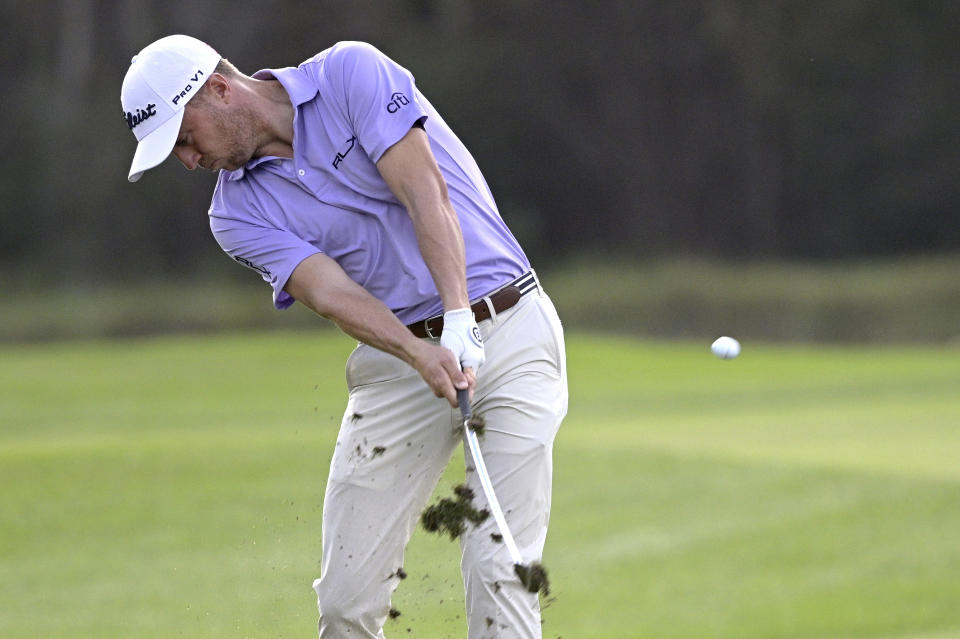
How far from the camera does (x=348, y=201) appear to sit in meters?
3.78

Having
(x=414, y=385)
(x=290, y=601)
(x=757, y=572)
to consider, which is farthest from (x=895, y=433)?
(x=414, y=385)

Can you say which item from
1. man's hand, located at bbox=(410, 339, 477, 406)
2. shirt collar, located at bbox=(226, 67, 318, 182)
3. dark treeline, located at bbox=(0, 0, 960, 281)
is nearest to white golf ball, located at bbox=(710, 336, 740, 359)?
man's hand, located at bbox=(410, 339, 477, 406)

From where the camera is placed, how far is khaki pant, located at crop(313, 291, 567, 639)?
12.3 ft

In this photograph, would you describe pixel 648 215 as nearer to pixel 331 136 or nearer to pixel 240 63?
pixel 240 63

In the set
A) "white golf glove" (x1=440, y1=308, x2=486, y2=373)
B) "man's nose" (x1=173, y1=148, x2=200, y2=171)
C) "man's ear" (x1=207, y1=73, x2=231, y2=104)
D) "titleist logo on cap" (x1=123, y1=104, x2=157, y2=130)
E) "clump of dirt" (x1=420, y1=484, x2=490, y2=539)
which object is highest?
"man's ear" (x1=207, y1=73, x2=231, y2=104)

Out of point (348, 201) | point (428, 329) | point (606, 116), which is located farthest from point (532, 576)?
point (606, 116)

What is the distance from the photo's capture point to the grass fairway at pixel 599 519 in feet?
21.1

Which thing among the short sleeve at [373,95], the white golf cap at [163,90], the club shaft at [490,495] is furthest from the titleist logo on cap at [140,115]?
the club shaft at [490,495]

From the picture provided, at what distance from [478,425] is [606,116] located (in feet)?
97.8

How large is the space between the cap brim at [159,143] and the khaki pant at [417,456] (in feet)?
2.45

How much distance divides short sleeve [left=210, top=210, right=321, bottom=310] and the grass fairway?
2342 millimetres

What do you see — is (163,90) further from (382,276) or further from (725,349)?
(725,349)

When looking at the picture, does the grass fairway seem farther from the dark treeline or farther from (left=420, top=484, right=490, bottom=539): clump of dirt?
the dark treeline

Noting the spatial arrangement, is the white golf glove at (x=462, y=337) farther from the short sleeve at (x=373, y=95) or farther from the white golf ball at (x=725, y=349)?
the white golf ball at (x=725, y=349)
